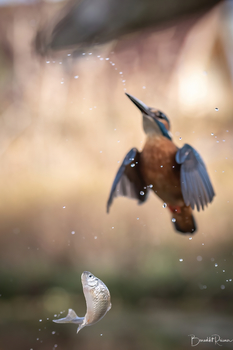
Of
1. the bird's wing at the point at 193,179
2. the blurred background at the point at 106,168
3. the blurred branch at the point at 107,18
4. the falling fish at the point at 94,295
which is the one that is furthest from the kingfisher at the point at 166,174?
the blurred branch at the point at 107,18

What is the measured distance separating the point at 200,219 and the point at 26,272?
2.72 ft

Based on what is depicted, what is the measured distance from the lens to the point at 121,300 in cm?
135

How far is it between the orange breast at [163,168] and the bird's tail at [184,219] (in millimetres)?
38

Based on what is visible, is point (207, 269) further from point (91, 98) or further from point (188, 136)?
point (91, 98)

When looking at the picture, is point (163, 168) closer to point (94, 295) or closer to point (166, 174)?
point (166, 174)

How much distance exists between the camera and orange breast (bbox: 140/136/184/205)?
2.91 feet

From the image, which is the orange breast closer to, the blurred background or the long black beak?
the long black beak

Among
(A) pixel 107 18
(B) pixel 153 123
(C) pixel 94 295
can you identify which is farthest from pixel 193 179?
(A) pixel 107 18

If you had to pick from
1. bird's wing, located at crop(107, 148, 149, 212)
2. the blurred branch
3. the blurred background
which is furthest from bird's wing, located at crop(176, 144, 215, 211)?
the blurred branch

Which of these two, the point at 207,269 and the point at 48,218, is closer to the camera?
the point at 207,269

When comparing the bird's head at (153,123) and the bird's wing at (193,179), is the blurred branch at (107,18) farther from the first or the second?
the bird's wing at (193,179)

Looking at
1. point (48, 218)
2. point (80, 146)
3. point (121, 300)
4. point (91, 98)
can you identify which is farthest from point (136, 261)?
point (91, 98)

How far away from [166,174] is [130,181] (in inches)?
5.2

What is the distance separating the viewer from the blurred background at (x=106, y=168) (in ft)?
4.28
